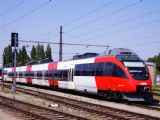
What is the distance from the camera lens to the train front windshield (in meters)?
23.1

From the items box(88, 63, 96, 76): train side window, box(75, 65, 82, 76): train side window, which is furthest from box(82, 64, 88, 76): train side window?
box(75, 65, 82, 76): train side window

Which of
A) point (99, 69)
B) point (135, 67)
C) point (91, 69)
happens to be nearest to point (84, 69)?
point (91, 69)

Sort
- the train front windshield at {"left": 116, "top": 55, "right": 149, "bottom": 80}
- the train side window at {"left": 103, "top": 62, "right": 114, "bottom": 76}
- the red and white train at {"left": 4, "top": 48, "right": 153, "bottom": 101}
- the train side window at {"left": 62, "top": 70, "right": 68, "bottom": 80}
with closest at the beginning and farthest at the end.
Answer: the red and white train at {"left": 4, "top": 48, "right": 153, "bottom": 101} → the train front windshield at {"left": 116, "top": 55, "right": 149, "bottom": 80} → the train side window at {"left": 103, "top": 62, "right": 114, "bottom": 76} → the train side window at {"left": 62, "top": 70, "right": 68, "bottom": 80}

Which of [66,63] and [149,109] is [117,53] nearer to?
[149,109]

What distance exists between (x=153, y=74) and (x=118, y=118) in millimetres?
39071

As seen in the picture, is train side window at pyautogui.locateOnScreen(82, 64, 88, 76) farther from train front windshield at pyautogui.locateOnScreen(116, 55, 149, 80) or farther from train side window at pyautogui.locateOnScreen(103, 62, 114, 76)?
train front windshield at pyautogui.locateOnScreen(116, 55, 149, 80)

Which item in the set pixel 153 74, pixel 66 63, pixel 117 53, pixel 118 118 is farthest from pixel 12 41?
pixel 153 74

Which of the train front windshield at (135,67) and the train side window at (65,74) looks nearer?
the train front windshield at (135,67)

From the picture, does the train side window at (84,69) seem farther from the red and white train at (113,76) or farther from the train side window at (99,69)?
the train side window at (99,69)

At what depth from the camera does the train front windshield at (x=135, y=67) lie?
23.1m

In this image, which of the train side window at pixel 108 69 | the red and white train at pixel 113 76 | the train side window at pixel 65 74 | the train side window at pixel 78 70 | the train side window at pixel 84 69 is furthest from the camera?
the train side window at pixel 65 74

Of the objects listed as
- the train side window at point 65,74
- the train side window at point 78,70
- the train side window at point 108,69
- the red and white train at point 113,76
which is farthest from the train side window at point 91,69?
the train side window at point 65,74

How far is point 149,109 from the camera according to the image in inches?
806

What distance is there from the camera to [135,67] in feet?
77.0
